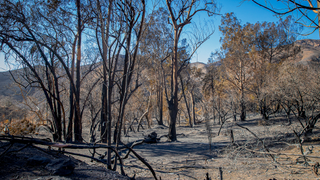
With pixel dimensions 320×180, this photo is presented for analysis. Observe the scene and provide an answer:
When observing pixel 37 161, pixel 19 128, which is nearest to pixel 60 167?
pixel 37 161

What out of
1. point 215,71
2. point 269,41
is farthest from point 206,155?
point 269,41

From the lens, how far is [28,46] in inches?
339

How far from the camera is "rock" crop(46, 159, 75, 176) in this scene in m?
1.65

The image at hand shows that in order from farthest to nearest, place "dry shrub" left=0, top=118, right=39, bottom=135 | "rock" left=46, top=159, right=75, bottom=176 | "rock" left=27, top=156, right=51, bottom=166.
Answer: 1. "dry shrub" left=0, top=118, right=39, bottom=135
2. "rock" left=27, top=156, right=51, bottom=166
3. "rock" left=46, top=159, right=75, bottom=176

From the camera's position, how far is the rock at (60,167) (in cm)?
165

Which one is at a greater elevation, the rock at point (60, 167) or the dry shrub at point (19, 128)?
the rock at point (60, 167)

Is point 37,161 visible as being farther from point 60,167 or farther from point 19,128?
point 19,128

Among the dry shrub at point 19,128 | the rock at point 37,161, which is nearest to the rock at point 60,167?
the rock at point 37,161

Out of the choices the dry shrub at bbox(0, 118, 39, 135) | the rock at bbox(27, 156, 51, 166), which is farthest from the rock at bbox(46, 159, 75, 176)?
the dry shrub at bbox(0, 118, 39, 135)

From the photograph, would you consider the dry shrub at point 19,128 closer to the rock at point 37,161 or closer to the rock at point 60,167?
the rock at point 37,161

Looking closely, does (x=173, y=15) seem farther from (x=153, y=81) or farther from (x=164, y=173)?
(x=153, y=81)

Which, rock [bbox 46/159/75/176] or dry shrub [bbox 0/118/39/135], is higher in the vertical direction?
rock [bbox 46/159/75/176]

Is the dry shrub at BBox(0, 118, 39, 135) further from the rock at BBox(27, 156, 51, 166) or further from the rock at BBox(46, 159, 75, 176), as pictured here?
the rock at BBox(46, 159, 75, 176)

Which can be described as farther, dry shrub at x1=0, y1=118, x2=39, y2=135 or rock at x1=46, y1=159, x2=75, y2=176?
dry shrub at x1=0, y1=118, x2=39, y2=135
